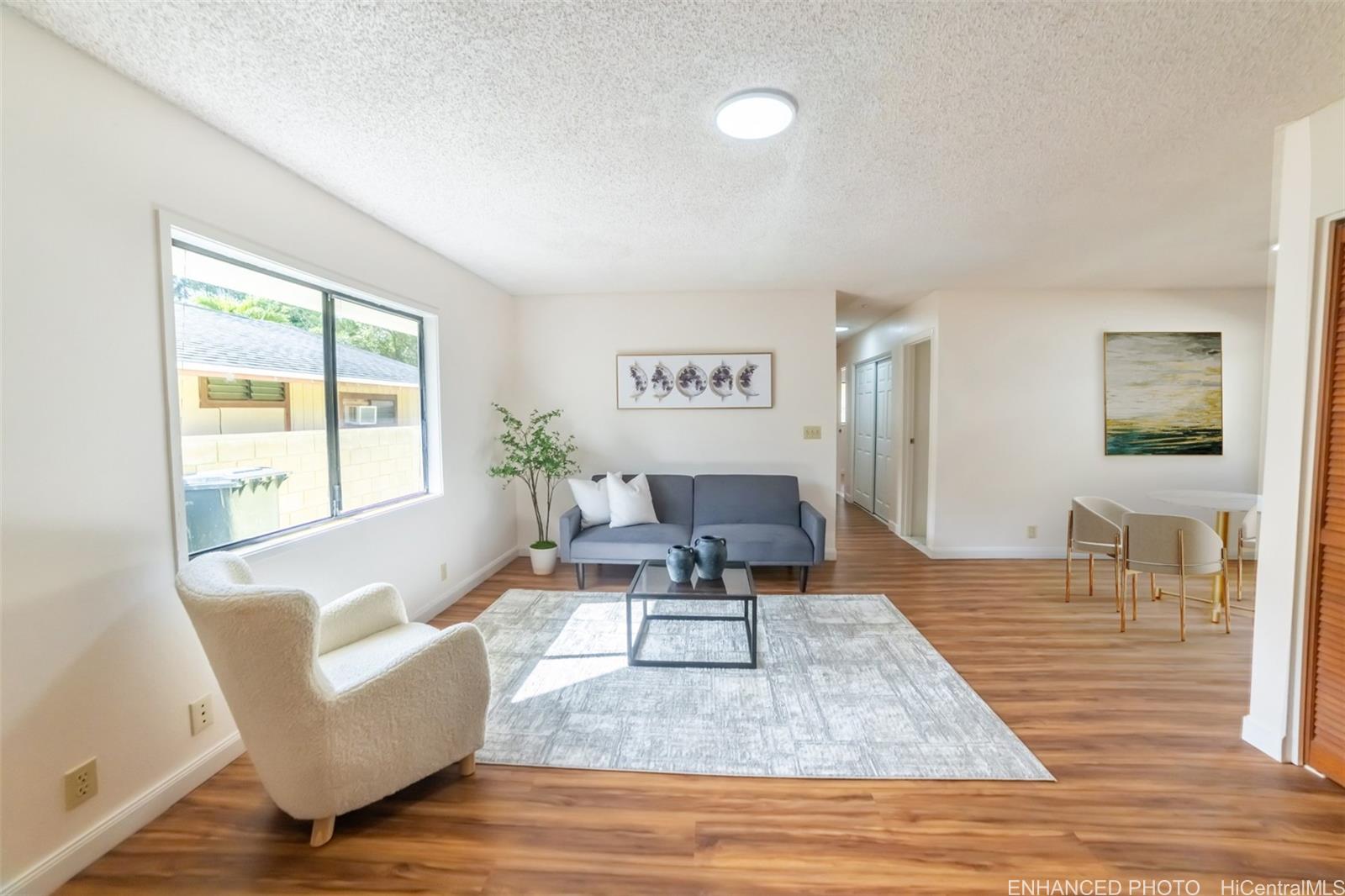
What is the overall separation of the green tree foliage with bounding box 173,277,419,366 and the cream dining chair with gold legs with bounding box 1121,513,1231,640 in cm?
454

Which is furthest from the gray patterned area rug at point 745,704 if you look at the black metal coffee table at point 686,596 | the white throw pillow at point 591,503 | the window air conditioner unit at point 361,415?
the window air conditioner unit at point 361,415

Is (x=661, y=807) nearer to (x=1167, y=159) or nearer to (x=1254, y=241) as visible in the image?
(x=1167, y=159)

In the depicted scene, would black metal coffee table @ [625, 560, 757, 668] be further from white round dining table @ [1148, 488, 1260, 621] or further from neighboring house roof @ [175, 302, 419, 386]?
white round dining table @ [1148, 488, 1260, 621]

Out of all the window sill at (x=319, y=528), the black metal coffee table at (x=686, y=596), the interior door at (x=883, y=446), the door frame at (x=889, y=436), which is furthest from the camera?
the interior door at (x=883, y=446)

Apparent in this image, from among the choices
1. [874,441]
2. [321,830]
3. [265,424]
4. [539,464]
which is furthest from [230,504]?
[874,441]

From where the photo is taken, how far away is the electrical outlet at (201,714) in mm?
1775

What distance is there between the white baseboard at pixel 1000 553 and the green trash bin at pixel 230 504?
4.76 m

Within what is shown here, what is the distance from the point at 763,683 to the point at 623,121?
8.07 ft

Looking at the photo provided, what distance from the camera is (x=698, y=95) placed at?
1.64 metres

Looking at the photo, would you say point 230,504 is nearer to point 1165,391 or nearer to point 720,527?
point 720,527

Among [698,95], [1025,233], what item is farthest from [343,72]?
[1025,233]

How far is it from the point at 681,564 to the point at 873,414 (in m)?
4.54

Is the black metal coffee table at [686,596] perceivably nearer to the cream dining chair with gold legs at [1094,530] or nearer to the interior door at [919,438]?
the cream dining chair with gold legs at [1094,530]

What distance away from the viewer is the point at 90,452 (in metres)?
1.49
